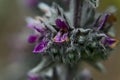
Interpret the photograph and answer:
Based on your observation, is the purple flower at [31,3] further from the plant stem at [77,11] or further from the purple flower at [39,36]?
the plant stem at [77,11]

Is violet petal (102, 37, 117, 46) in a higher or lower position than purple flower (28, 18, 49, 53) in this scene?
lower

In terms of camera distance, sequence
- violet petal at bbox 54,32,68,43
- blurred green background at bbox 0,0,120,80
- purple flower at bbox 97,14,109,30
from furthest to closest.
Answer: blurred green background at bbox 0,0,120,80, purple flower at bbox 97,14,109,30, violet petal at bbox 54,32,68,43

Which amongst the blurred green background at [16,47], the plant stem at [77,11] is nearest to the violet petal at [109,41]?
the plant stem at [77,11]

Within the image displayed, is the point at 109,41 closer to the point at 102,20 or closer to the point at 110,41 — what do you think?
the point at 110,41

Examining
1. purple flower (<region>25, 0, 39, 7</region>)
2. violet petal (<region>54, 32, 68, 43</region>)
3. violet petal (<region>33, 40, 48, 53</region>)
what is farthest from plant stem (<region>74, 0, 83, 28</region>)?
purple flower (<region>25, 0, 39, 7</region>)

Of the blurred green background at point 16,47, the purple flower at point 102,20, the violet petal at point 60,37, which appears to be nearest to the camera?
the violet petal at point 60,37

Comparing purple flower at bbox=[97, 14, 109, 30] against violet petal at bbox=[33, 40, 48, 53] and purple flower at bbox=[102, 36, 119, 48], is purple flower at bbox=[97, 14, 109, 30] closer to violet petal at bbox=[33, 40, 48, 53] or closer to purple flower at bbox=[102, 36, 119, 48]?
purple flower at bbox=[102, 36, 119, 48]

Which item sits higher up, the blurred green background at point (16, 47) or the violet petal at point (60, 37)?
the blurred green background at point (16, 47)
